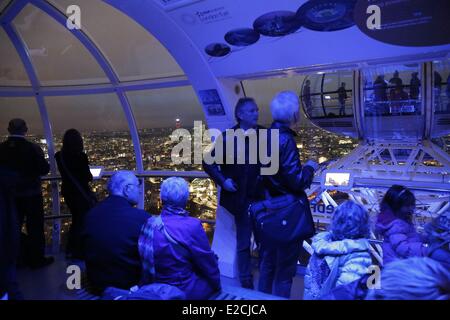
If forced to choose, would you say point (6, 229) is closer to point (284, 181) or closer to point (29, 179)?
point (284, 181)

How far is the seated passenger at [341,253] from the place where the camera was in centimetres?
196

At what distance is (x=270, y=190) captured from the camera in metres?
2.81

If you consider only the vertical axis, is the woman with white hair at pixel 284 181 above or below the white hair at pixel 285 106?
below

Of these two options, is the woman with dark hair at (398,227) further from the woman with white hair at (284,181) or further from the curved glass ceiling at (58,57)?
the curved glass ceiling at (58,57)

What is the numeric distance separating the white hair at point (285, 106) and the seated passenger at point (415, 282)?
1.51 m

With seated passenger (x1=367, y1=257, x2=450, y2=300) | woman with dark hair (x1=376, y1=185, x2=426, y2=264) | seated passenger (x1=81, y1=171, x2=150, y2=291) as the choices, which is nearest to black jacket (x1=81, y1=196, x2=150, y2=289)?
seated passenger (x1=81, y1=171, x2=150, y2=291)

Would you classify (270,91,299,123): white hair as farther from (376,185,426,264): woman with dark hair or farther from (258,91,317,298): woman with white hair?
(376,185,426,264): woman with dark hair

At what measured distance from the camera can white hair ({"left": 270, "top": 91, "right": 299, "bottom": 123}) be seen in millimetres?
2732

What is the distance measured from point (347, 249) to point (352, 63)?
188 cm

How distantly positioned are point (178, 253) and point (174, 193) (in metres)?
0.36

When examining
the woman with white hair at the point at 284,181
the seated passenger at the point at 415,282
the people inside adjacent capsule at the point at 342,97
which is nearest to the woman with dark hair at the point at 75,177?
the woman with white hair at the point at 284,181
